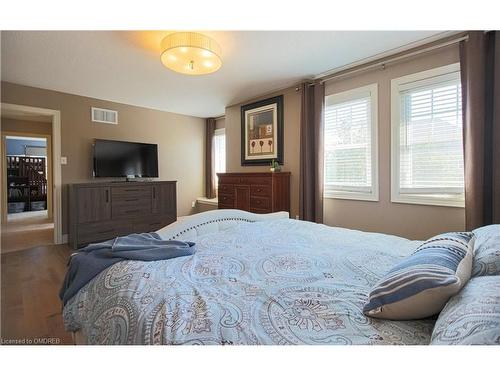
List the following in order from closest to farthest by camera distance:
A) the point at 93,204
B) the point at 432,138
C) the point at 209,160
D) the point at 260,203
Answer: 1. the point at 432,138
2. the point at 260,203
3. the point at 93,204
4. the point at 209,160

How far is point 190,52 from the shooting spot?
2199mm

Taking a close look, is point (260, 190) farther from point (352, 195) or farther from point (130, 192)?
point (130, 192)

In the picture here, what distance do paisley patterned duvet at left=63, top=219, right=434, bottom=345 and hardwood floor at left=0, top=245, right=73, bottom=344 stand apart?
2.94 feet

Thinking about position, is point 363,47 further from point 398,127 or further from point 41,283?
point 41,283

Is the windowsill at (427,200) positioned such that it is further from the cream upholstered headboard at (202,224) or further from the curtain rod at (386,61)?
the cream upholstered headboard at (202,224)

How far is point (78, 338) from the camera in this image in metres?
1.15

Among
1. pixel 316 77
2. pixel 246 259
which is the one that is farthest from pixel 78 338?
pixel 316 77

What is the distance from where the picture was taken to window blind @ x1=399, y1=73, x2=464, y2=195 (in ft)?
8.09

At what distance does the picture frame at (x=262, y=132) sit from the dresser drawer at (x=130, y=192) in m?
1.75

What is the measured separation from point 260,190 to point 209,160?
2511 mm

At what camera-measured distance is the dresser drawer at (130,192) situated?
13.5 feet

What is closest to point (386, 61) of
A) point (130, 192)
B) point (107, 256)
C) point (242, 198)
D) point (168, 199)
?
point (242, 198)

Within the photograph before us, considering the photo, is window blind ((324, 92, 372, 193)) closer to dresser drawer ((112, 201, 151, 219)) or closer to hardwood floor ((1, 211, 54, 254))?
dresser drawer ((112, 201, 151, 219))
